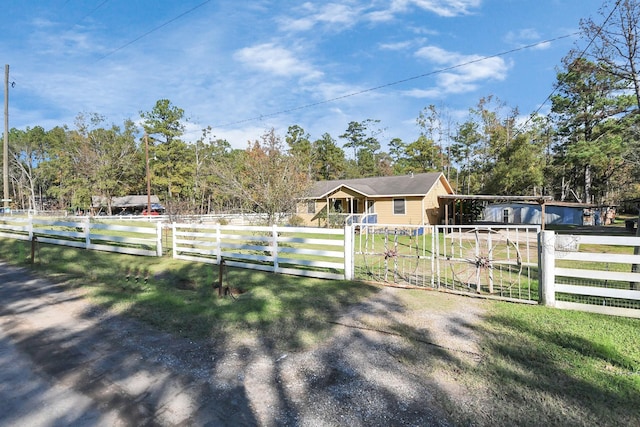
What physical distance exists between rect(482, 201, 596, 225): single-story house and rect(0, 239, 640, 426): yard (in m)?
28.3

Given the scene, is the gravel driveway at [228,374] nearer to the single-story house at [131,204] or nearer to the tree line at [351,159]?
the tree line at [351,159]

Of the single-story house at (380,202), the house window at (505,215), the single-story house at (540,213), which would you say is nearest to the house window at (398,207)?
the single-story house at (380,202)

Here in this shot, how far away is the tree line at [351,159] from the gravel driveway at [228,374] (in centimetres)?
1203

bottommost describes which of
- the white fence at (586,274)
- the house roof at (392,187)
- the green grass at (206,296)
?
the green grass at (206,296)

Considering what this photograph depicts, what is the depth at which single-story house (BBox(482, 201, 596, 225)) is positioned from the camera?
1146 inches

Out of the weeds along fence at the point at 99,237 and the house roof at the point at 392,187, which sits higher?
the house roof at the point at 392,187

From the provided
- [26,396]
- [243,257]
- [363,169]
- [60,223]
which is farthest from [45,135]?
[26,396]

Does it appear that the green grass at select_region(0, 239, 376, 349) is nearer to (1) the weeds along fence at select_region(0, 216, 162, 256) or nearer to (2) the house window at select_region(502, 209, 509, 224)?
(1) the weeds along fence at select_region(0, 216, 162, 256)

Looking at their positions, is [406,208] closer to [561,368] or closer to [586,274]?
[586,274]

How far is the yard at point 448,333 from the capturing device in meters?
2.77

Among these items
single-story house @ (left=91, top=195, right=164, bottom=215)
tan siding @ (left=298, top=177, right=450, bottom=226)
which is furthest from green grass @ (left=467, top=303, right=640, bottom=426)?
single-story house @ (left=91, top=195, right=164, bottom=215)

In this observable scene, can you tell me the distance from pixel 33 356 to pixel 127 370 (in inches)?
46.4

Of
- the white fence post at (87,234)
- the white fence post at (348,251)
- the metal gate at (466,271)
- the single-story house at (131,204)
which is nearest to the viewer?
the metal gate at (466,271)

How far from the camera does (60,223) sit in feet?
35.6
